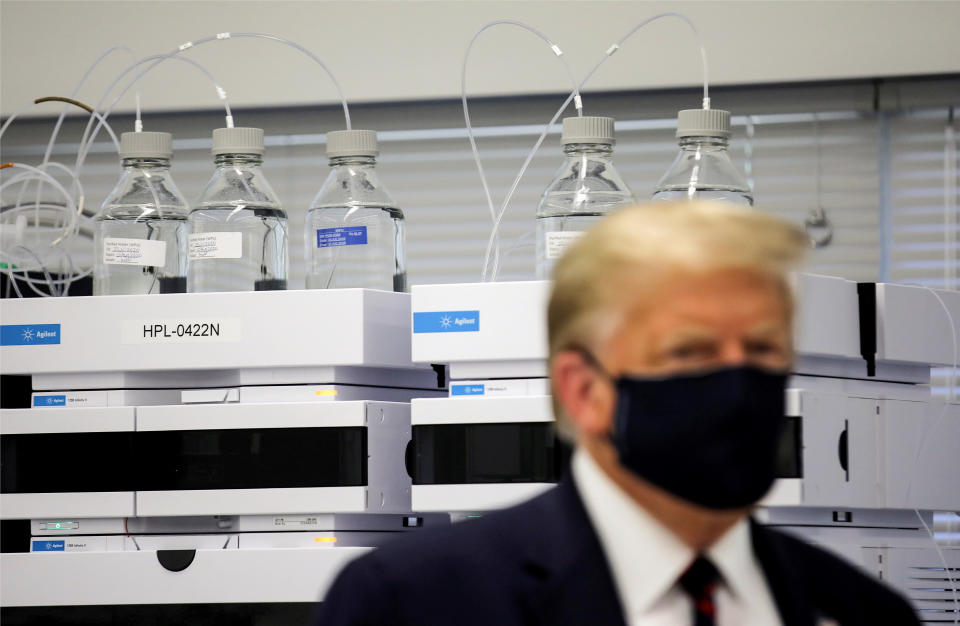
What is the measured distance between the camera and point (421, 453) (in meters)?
1.92

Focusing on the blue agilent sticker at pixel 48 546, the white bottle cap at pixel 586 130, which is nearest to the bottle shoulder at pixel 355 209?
the white bottle cap at pixel 586 130

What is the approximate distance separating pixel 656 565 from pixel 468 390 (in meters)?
1.06

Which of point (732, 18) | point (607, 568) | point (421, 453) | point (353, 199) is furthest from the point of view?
point (732, 18)

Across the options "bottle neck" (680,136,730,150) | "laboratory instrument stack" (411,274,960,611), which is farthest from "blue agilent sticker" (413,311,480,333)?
"bottle neck" (680,136,730,150)

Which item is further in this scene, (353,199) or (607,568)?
(353,199)

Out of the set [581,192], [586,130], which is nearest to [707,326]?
[586,130]

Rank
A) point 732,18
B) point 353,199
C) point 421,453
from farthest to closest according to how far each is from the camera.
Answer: point 732,18
point 353,199
point 421,453

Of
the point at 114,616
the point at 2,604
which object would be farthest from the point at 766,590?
the point at 2,604

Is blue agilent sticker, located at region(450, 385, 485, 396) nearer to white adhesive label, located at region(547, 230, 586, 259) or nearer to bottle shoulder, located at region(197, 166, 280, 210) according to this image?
white adhesive label, located at region(547, 230, 586, 259)

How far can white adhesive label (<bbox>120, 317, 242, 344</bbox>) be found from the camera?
6.52 feet

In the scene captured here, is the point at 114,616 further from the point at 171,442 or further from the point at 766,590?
the point at 766,590

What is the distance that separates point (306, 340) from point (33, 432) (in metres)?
0.48

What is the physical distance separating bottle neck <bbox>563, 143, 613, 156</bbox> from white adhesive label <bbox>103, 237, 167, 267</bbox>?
2.27 feet

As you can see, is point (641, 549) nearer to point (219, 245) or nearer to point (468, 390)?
point (468, 390)
